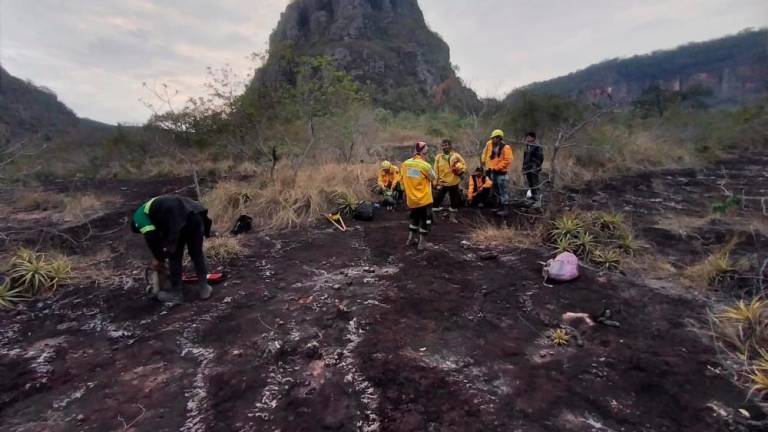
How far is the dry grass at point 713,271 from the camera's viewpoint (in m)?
4.29

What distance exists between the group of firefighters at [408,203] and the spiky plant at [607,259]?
A: 130cm

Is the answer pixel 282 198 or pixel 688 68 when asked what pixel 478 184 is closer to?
pixel 282 198

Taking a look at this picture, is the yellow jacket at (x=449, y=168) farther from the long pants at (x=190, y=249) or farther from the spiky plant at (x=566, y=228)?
the long pants at (x=190, y=249)

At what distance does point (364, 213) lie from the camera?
7879 mm

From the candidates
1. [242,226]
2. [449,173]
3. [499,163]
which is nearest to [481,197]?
[499,163]

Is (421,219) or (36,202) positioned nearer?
(421,219)

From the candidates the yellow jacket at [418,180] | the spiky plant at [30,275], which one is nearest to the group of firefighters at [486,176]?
the yellow jacket at [418,180]

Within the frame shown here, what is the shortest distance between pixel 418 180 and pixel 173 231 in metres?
3.07

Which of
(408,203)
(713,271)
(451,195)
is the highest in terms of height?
(408,203)

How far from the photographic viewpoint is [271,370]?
3.13 metres

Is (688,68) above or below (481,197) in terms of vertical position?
above

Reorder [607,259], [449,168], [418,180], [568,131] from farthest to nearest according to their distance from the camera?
[449,168] → [568,131] → [418,180] → [607,259]

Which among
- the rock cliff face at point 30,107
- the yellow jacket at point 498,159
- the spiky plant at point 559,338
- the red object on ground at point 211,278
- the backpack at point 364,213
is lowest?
the spiky plant at point 559,338

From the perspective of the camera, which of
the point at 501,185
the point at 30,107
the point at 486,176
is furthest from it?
the point at 30,107
